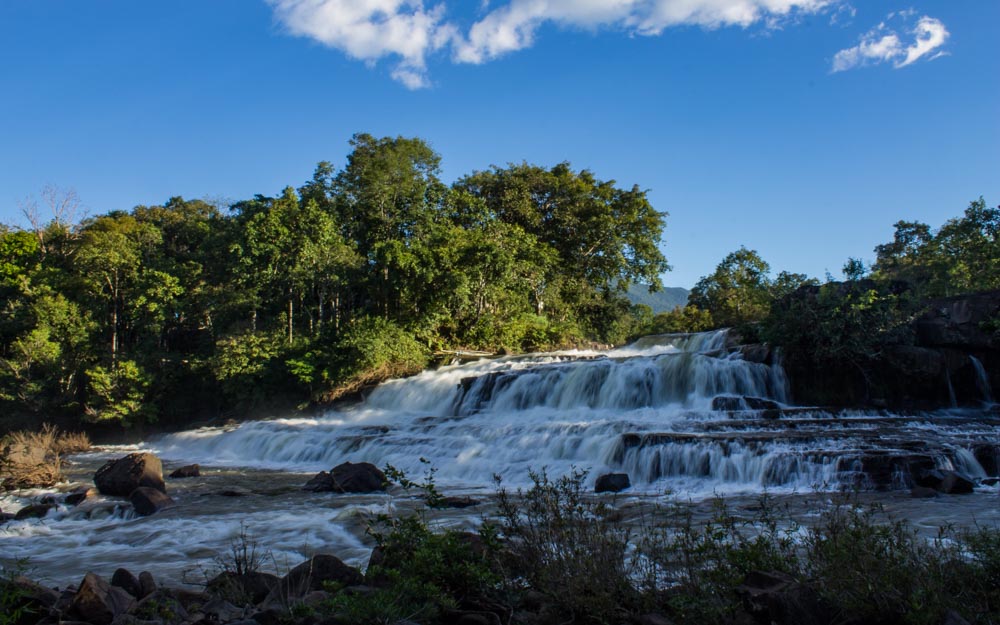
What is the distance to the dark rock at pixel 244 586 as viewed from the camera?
5273 millimetres

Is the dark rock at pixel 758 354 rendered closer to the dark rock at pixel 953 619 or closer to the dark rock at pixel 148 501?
the dark rock at pixel 148 501

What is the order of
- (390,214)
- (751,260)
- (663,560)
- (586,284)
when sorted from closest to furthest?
(663,560) → (390,214) → (586,284) → (751,260)

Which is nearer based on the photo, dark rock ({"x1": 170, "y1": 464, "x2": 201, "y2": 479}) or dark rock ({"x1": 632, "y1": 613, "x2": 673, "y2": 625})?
dark rock ({"x1": 632, "y1": 613, "x2": 673, "y2": 625})

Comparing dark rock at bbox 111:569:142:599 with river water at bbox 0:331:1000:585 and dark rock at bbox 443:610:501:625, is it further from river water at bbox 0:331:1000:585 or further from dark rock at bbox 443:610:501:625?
dark rock at bbox 443:610:501:625

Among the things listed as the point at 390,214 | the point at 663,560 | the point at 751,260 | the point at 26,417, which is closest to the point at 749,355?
the point at 663,560

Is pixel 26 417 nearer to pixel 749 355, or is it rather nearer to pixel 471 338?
pixel 471 338

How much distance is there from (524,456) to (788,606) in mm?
A: 10069

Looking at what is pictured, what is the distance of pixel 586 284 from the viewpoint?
1346 inches

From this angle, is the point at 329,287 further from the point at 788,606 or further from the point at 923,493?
the point at 788,606

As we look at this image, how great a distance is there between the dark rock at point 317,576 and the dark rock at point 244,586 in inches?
5.0

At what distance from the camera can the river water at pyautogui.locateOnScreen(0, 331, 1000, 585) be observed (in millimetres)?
8852

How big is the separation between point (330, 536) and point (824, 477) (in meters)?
7.71

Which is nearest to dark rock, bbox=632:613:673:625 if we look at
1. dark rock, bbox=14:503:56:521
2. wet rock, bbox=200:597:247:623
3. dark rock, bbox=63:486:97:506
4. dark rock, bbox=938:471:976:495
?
wet rock, bbox=200:597:247:623

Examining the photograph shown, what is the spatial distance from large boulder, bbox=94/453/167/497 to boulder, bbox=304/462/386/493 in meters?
2.81
